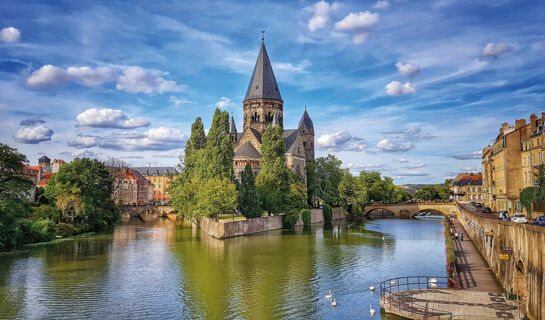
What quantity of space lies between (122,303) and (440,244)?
39449 millimetres

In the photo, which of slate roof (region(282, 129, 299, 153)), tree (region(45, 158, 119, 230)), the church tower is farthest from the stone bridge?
tree (region(45, 158, 119, 230))

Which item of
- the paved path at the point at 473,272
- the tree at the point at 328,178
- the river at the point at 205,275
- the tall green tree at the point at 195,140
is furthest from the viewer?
the tree at the point at 328,178

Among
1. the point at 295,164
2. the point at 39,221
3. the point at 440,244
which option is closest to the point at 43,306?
the point at 39,221

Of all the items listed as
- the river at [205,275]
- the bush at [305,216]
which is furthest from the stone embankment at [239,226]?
the river at [205,275]

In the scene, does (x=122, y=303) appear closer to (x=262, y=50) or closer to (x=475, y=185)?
(x=262, y=50)

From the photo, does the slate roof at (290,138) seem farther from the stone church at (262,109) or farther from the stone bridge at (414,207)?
the stone bridge at (414,207)

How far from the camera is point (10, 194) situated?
46.2 m

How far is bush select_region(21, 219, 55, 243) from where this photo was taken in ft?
166

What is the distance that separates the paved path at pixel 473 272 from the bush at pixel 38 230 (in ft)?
146

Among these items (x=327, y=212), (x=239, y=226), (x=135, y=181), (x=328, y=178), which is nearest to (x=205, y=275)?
(x=239, y=226)

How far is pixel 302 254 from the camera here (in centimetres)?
4606

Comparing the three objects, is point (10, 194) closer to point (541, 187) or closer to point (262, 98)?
point (541, 187)

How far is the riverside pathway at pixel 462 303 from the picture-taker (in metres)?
21.1

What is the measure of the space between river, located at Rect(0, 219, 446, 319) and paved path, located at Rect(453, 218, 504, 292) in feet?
6.78
